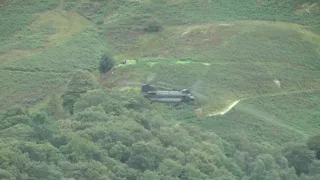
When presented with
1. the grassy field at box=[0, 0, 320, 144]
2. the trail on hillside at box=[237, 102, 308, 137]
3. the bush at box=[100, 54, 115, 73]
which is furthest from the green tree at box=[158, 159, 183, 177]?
the bush at box=[100, 54, 115, 73]

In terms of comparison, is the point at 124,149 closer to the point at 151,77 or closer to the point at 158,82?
the point at 158,82

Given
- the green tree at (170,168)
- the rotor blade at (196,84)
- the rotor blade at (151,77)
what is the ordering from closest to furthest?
the green tree at (170,168) < the rotor blade at (196,84) < the rotor blade at (151,77)

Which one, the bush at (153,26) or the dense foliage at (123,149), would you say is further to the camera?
the bush at (153,26)

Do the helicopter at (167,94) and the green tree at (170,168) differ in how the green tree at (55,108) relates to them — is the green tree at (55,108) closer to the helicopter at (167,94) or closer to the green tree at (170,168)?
the helicopter at (167,94)

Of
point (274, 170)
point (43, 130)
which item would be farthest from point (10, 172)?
point (274, 170)

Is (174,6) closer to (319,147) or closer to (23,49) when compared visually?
(23,49)

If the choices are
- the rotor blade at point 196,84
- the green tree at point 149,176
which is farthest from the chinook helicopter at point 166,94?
the green tree at point 149,176

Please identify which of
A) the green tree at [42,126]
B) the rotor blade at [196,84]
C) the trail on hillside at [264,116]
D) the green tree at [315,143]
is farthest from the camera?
the rotor blade at [196,84]
